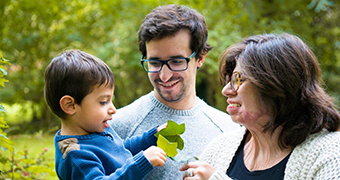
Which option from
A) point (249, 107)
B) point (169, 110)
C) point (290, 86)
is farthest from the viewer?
point (169, 110)

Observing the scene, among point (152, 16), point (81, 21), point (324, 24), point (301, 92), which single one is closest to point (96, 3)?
point (81, 21)

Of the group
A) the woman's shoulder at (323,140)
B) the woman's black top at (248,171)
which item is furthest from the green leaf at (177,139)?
the woman's shoulder at (323,140)

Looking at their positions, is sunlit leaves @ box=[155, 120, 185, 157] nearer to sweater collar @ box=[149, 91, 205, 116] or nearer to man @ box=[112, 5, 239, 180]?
man @ box=[112, 5, 239, 180]

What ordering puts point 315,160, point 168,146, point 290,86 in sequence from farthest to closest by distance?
point 168,146 → point 290,86 → point 315,160

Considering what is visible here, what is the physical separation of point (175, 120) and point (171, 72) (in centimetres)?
36

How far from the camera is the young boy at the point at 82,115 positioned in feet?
7.20

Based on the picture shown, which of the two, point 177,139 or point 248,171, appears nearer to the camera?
point 248,171

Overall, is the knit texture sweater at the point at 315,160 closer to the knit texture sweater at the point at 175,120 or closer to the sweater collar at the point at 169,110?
the knit texture sweater at the point at 175,120

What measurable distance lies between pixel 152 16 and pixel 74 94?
975 mm

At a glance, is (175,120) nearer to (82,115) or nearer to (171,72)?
(171,72)

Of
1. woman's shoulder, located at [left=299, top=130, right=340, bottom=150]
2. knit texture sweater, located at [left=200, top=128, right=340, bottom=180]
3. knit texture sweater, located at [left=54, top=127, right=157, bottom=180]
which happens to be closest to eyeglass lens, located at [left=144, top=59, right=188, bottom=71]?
knit texture sweater, located at [left=54, top=127, right=157, bottom=180]

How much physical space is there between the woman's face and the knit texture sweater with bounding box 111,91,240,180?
69 centimetres

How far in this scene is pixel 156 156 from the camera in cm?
216

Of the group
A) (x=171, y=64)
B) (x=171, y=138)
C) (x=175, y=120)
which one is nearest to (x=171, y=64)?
(x=171, y=64)
